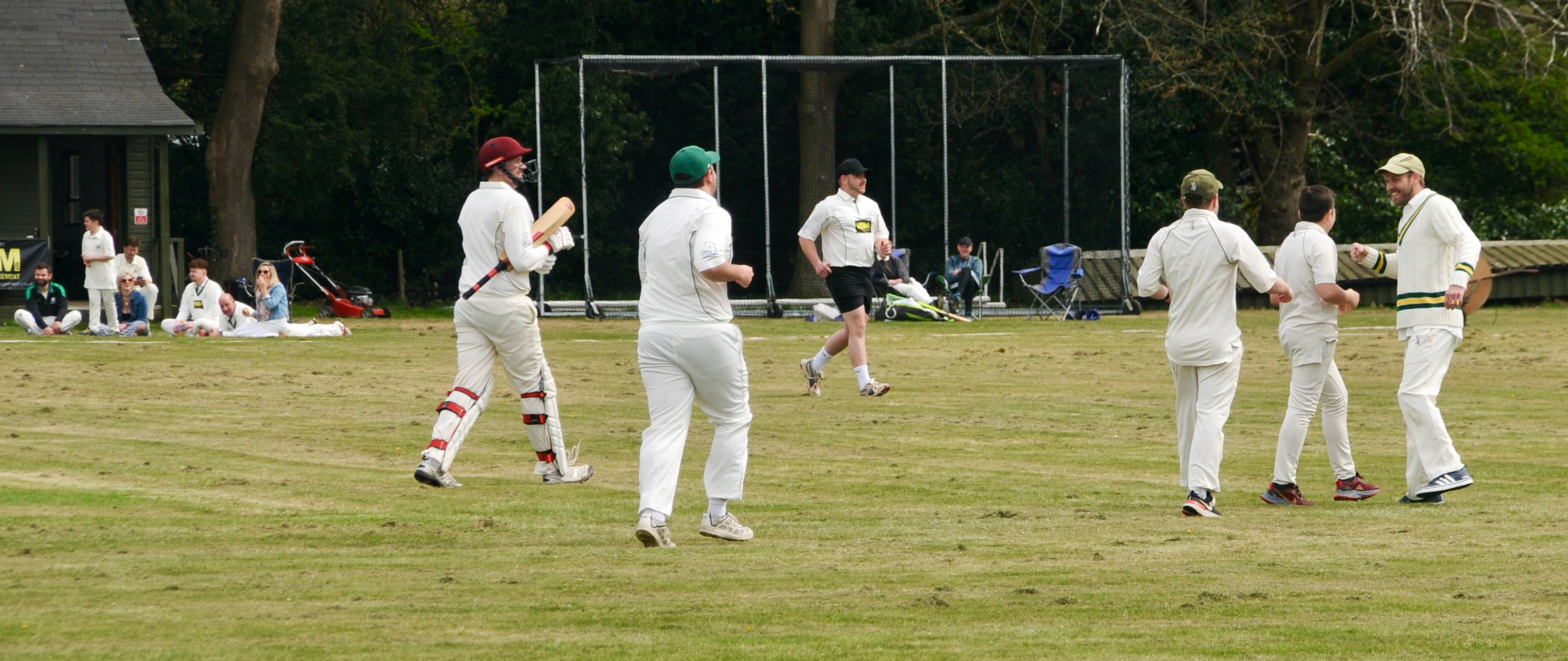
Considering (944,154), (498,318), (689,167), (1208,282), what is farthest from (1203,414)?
(944,154)

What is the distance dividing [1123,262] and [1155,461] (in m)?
17.1

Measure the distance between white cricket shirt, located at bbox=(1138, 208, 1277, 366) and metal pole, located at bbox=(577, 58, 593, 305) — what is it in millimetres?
17926

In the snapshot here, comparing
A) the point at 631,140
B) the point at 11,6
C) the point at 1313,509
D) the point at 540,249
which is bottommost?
the point at 1313,509

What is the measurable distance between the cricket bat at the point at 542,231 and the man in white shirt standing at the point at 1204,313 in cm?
299

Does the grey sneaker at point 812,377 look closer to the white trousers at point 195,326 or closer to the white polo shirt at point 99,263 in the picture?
the white trousers at point 195,326

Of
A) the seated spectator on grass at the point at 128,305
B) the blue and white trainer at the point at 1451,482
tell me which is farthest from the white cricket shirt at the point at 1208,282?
the seated spectator on grass at the point at 128,305

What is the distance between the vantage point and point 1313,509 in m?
8.77

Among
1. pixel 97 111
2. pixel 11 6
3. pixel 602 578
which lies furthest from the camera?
pixel 11 6

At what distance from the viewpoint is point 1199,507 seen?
8.40 meters

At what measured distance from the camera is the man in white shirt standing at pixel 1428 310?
346 inches

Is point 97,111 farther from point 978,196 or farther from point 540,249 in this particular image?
point 540,249

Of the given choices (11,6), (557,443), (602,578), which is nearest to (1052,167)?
(11,6)

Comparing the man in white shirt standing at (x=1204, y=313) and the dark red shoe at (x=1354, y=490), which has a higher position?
the man in white shirt standing at (x=1204, y=313)

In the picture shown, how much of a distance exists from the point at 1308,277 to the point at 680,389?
3554 millimetres
